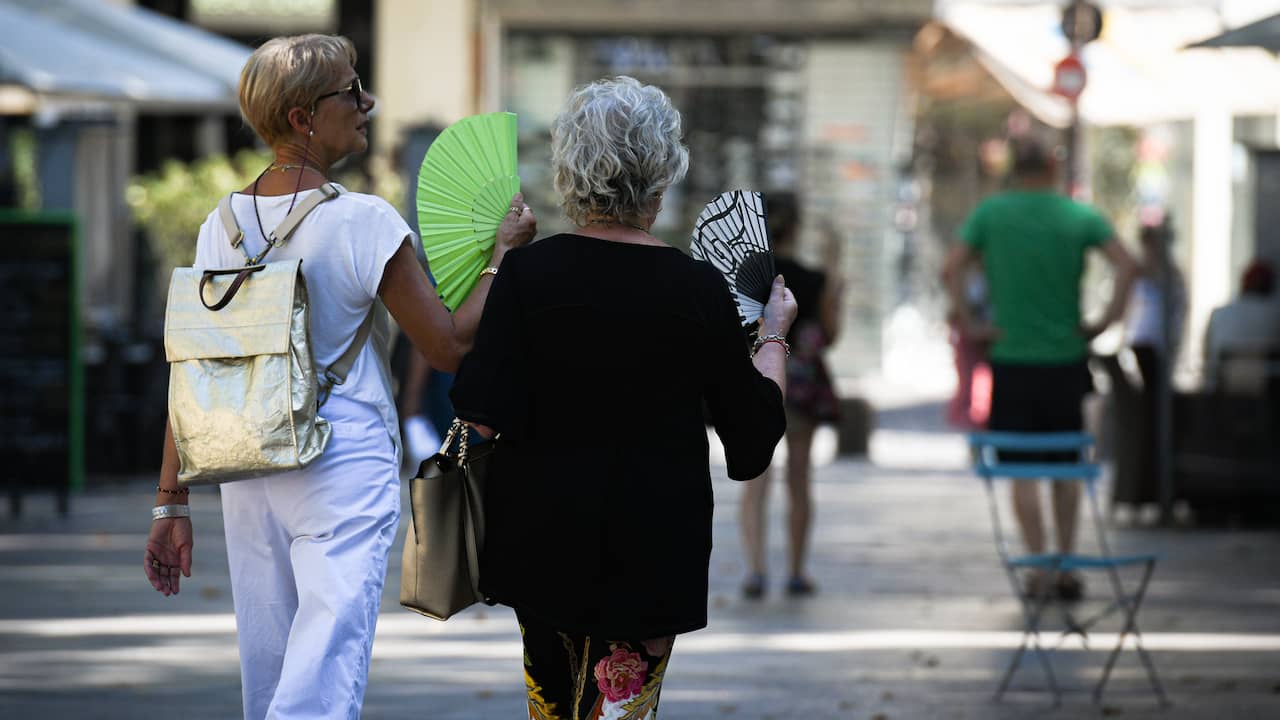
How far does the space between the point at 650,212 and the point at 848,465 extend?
13066mm

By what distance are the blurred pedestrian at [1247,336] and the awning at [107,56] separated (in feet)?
21.6

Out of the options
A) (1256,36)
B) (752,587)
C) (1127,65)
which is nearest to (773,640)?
(752,587)

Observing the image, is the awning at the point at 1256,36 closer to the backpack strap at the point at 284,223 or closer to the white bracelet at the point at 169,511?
the backpack strap at the point at 284,223

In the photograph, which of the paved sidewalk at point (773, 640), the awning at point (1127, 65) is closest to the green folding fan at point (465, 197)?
the paved sidewalk at point (773, 640)

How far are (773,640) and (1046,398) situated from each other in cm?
193

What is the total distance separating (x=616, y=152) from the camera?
381 centimetres

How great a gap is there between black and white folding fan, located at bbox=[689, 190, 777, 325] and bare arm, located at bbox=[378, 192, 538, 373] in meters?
0.37

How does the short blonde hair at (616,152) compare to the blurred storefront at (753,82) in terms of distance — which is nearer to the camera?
the short blonde hair at (616,152)

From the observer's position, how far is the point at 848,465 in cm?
1680

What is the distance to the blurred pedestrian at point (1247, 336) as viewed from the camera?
1266 cm

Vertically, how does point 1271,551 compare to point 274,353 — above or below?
below

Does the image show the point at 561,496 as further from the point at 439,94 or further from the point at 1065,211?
the point at 439,94

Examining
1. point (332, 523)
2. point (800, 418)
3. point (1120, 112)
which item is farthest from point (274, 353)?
point (1120, 112)

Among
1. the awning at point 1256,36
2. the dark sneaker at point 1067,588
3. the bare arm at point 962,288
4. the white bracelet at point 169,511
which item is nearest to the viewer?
the white bracelet at point 169,511
